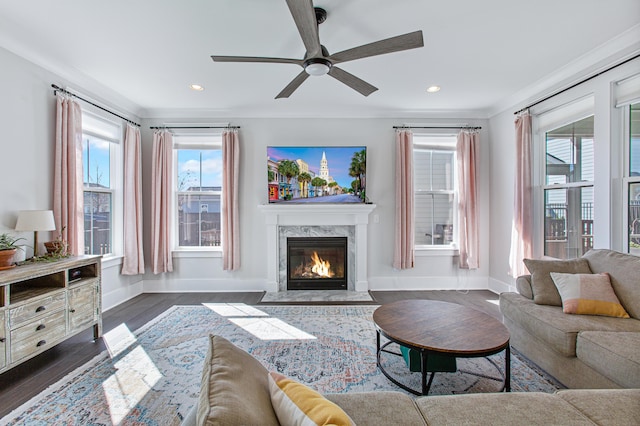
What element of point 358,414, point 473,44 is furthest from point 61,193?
point 473,44

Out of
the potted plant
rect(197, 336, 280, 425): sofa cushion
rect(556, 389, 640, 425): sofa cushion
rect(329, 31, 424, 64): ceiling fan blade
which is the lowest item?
rect(556, 389, 640, 425): sofa cushion

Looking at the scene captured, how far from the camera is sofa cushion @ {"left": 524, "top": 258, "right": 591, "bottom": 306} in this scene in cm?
235

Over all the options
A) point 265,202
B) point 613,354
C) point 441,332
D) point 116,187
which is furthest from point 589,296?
point 116,187

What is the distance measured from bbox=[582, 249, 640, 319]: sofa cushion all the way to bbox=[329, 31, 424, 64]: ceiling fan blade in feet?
7.63

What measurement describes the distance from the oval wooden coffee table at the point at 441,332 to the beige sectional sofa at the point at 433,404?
446 millimetres

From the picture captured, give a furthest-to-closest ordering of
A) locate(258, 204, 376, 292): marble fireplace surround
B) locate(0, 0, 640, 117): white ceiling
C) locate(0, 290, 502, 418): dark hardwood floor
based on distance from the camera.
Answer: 1. locate(258, 204, 376, 292): marble fireplace surround
2. locate(0, 0, 640, 117): white ceiling
3. locate(0, 290, 502, 418): dark hardwood floor

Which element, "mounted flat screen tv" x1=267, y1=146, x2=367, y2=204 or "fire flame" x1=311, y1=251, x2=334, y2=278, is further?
"fire flame" x1=311, y1=251, x2=334, y2=278

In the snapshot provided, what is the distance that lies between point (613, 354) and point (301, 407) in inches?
76.4

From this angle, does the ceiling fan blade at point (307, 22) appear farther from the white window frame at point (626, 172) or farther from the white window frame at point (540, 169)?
the white window frame at point (540, 169)

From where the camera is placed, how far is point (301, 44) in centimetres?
260

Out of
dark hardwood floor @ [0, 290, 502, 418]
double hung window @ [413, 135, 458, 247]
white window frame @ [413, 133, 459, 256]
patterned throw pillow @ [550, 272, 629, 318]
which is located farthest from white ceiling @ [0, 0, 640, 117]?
dark hardwood floor @ [0, 290, 502, 418]

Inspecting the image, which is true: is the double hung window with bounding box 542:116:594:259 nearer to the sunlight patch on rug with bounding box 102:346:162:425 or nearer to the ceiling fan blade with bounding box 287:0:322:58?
the ceiling fan blade with bounding box 287:0:322:58

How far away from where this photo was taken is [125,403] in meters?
1.87

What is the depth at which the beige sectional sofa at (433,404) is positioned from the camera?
0.85 meters
